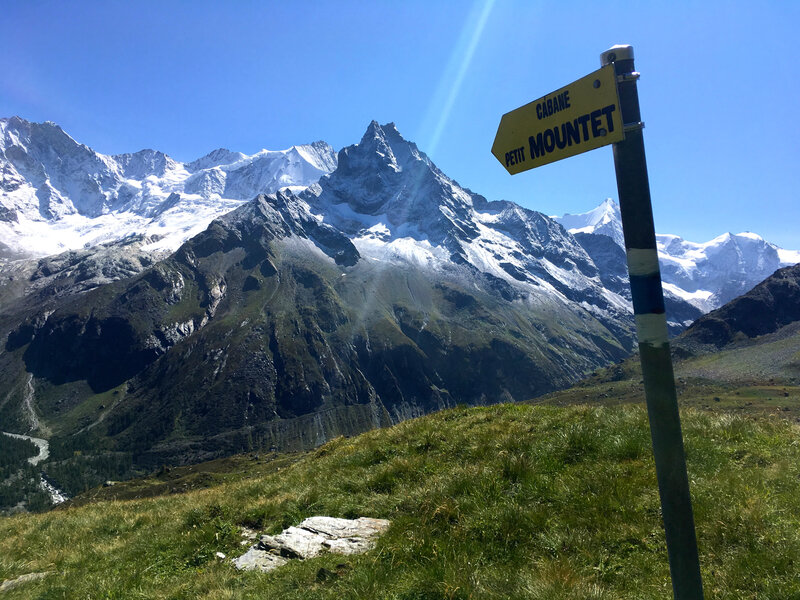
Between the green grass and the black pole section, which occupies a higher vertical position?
the black pole section

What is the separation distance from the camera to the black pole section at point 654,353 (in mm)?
4371

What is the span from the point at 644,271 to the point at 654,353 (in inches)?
32.4

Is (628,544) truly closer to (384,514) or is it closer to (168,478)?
(384,514)

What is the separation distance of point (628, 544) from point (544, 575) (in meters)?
1.88

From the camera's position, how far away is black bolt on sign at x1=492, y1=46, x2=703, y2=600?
172 inches

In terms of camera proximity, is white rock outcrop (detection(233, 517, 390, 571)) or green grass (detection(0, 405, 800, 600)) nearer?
green grass (detection(0, 405, 800, 600))

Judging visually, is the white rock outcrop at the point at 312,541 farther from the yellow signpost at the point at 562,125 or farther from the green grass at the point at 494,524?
the yellow signpost at the point at 562,125

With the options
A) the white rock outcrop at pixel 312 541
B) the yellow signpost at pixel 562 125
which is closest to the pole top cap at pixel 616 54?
the yellow signpost at pixel 562 125

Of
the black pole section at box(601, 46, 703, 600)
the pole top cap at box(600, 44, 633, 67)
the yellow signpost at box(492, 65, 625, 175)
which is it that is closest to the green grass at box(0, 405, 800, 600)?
the black pole section at box(601, 46, 703, 600)

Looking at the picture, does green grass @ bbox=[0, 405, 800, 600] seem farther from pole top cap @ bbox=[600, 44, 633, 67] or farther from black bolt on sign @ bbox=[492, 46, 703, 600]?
pole top cap @ bbox=[600, 44, 633, 67]

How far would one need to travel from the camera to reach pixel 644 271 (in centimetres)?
449

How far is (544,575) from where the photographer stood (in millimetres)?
6477

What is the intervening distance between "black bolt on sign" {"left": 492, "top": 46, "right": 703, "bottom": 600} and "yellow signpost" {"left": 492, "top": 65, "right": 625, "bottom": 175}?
0.01 metres

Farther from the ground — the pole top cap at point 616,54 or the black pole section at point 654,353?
the pole top cap at point 616,54
